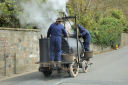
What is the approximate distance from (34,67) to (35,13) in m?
2.95

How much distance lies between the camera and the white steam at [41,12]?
12.0 m

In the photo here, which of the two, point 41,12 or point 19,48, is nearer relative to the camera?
point 19,48

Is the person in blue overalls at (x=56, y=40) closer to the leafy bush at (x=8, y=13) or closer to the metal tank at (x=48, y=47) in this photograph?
the metal tank at (x=48, y=47)

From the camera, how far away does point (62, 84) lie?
7758 millimetres

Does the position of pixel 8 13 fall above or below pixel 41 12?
below

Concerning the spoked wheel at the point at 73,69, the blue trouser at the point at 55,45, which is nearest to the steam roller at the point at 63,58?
the spoked wheel at the point at 73,69

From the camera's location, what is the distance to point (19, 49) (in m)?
11.4

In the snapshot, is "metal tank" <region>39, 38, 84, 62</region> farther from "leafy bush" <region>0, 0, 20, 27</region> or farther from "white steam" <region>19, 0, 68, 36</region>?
"leafy bush" <region>0, 0, 20, 27</region>

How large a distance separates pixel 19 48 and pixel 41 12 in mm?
2404

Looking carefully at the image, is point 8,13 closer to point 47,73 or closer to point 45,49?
point 45,49

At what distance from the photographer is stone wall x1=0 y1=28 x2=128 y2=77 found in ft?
34.3

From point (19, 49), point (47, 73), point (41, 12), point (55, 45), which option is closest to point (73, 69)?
point (47, 73)

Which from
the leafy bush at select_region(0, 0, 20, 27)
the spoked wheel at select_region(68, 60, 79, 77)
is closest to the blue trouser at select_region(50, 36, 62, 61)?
the spoked wheel at select_region(68, 60, 79, 77)

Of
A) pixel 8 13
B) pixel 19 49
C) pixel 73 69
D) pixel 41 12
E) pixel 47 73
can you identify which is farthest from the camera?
pixel 41 12
